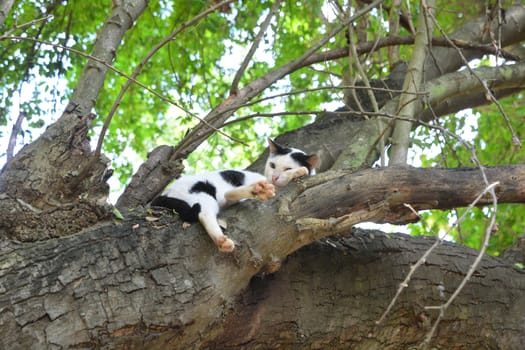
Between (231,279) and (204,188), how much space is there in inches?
32.3

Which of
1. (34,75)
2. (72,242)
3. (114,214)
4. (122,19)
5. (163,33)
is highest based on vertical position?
(163,33)

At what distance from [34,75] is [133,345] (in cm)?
440

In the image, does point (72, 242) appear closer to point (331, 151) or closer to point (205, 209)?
point (205, 209)

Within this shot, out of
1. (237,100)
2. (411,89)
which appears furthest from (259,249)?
(411,89)

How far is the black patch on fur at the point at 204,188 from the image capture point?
3.89m

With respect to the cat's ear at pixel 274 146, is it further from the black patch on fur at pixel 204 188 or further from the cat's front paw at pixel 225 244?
the cat's front paw at pixel 225 244

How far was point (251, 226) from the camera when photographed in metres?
3.43

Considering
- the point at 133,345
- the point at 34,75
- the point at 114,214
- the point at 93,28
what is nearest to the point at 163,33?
the point at 93,28

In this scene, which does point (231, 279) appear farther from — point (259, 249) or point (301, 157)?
point (301, 157)

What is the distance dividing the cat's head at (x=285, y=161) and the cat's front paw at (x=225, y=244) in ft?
5.51

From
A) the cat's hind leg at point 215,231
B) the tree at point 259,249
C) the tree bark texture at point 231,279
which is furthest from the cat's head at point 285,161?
the cat's hind leg at point 215,231

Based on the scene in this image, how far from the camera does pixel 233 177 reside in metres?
4.44

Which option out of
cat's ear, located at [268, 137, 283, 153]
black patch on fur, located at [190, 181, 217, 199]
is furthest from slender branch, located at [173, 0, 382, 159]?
cat's ear, located at [268, 137, 283, 153]

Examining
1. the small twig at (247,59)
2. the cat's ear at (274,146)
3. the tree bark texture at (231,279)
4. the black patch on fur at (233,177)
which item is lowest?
the tree bark texture at (231,279)
